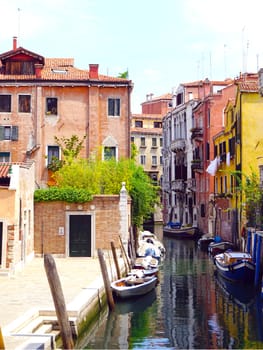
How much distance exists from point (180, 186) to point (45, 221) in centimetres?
2646

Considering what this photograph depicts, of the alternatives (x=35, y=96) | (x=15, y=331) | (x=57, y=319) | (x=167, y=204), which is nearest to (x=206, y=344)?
(x=57, y=319)

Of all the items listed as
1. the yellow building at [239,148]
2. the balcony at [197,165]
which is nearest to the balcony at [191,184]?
the balcony at [197,165]

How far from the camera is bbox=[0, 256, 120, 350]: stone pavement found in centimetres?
1142

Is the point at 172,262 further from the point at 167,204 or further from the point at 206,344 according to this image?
the point at 167,204

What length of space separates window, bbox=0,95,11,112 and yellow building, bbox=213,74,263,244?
10410 millimetres

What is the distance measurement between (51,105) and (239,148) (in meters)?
9.04

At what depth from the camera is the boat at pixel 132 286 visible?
641 inches

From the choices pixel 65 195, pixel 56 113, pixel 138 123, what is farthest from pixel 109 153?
pixel 138 123

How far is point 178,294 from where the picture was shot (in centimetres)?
1847

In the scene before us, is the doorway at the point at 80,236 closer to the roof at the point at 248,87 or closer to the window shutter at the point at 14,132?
the window shutter at the point at 14,132

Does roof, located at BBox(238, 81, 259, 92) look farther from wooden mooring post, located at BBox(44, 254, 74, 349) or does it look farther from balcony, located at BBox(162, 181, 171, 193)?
balcony, located at BBox(162, 181, 171, 193)

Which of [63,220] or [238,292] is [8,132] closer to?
[63,220]

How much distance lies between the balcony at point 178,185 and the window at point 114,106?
21.4m

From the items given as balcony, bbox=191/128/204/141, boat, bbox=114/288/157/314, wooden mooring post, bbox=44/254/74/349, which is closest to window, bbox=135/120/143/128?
balcony, bbox=191/128/204/141
